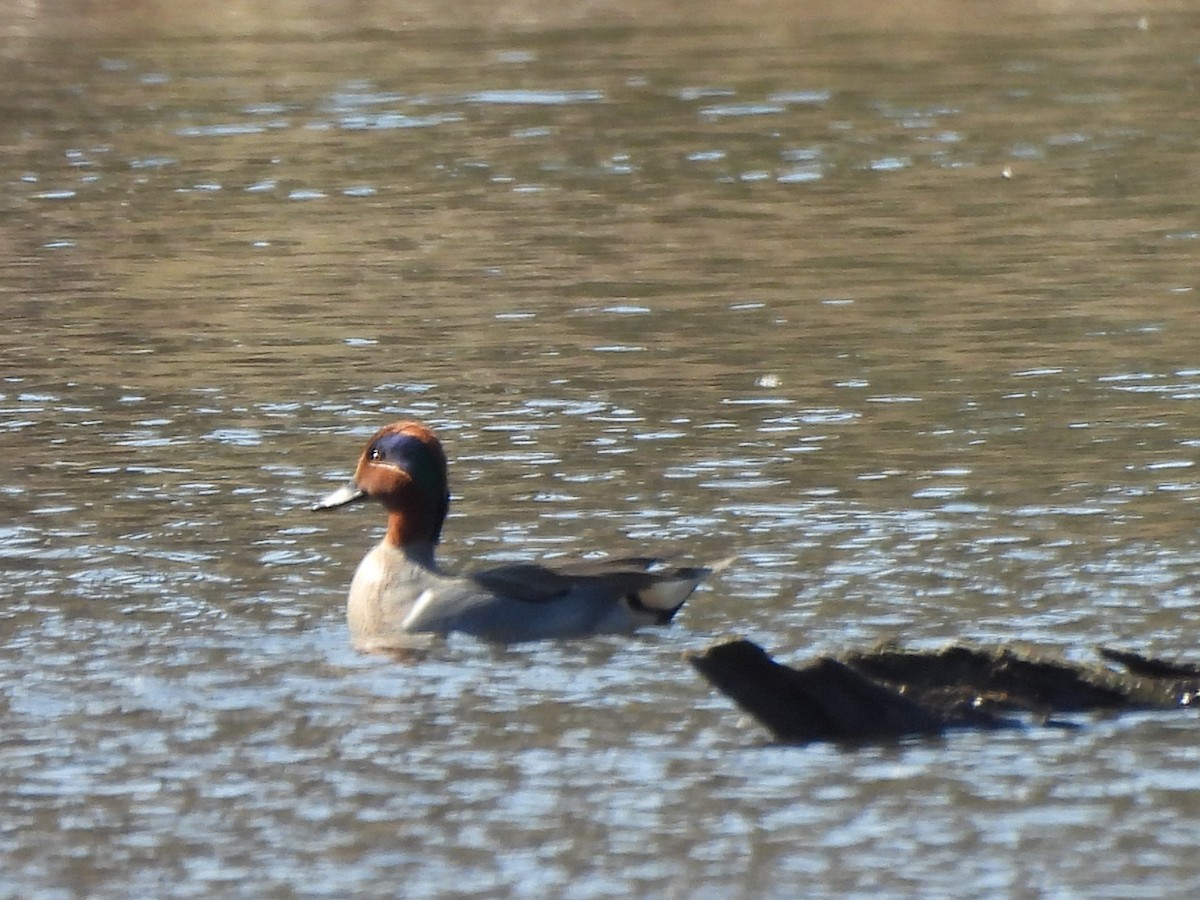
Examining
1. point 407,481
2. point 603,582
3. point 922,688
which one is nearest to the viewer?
point 922,688

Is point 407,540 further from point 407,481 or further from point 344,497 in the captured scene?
point 344,497

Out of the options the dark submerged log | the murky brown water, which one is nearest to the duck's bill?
the murky brown water

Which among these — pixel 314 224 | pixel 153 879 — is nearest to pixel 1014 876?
pixel 153 879

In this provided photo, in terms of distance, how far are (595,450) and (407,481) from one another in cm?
249

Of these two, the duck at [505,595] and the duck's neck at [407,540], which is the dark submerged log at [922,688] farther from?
the duck's neck at [407,540]

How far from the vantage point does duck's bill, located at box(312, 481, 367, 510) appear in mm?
11133

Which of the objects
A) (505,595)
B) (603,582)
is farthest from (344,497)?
(603,582)

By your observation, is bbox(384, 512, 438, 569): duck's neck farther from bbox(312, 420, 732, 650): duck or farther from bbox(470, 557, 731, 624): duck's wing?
bbox(470, 557, 731, 624): duck's wing

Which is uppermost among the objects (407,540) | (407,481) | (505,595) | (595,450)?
(407,481)

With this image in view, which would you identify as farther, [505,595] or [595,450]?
[595,450]

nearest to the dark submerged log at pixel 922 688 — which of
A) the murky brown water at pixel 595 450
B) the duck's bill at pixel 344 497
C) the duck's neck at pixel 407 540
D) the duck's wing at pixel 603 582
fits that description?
the murky brown water at pixel 595 450

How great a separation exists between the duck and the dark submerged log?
1606 mm

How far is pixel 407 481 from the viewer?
1088 centimetres

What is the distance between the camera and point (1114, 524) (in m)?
11.4
